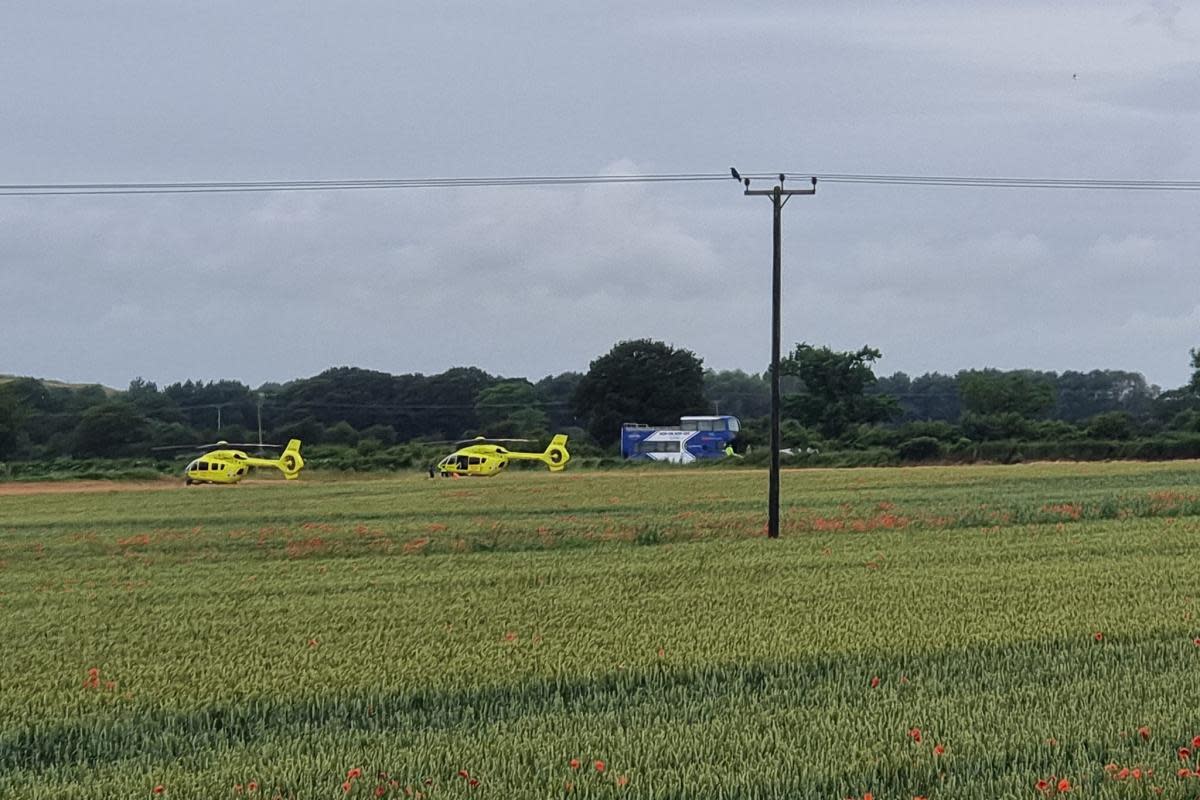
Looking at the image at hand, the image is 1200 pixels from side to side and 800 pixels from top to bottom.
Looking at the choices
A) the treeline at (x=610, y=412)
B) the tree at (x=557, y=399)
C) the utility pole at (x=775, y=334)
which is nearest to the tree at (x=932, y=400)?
the treeline at (x=610, y=412)

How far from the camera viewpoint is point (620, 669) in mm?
12906

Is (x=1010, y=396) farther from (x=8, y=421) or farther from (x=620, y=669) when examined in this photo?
(x=620, y=669)

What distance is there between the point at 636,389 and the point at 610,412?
3.23 m

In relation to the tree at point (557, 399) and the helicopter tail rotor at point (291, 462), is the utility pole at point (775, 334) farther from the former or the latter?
the tree at point (557, 399)

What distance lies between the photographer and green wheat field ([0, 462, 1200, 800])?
9.09 meters

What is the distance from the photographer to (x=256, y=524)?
3853cm

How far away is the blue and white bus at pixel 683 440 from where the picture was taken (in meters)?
95.8

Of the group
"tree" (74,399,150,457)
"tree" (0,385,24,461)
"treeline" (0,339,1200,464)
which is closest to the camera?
"treeline" (0,339,1200,464)

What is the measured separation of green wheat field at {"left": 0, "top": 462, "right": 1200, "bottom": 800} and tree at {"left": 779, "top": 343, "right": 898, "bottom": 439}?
75013 mm

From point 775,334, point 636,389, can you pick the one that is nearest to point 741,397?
point 636,389

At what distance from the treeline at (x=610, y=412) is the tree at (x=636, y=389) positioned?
0.41ft

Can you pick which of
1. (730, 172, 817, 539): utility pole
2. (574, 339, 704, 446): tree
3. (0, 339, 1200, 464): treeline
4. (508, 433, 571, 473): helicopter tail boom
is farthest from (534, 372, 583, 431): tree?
(730, 172, 817, 539): utility pole

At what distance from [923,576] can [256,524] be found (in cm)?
2361

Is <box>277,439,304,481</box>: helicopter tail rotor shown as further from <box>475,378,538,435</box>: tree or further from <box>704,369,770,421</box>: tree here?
<box>704,369,770,421</box>: tree
